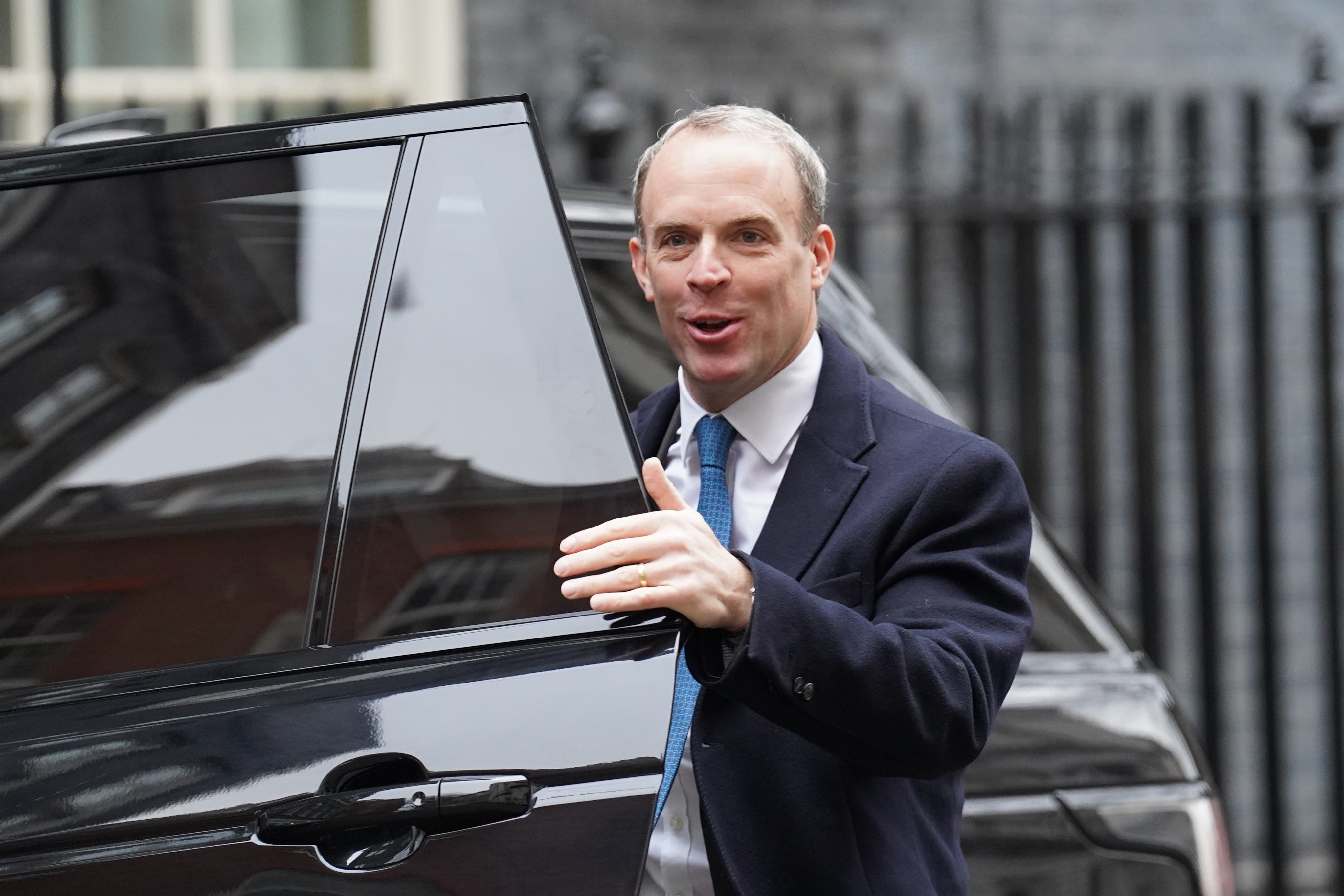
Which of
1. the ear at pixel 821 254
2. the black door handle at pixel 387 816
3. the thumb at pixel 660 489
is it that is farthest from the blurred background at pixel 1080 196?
the black door handle at pixel 387 816

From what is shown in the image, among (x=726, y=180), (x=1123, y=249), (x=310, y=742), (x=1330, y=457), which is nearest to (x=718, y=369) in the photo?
(x=726, y=180)

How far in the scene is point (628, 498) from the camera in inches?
52.3

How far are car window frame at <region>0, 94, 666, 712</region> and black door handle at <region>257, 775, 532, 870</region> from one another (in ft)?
0.41

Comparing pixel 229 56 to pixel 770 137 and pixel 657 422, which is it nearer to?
pixel 657 422

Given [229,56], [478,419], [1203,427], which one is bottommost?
[1203,427]

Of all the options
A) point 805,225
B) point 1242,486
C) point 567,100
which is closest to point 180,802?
point 805,225

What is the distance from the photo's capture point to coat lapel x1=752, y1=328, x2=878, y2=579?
60.6 inches

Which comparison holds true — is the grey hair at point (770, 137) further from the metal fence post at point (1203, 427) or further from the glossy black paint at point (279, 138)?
the metal fence post at point (1203, 427)

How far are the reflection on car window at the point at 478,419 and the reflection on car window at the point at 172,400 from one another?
0.05m

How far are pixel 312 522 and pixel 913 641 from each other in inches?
23.1

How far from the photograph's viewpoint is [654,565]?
1.29 metres

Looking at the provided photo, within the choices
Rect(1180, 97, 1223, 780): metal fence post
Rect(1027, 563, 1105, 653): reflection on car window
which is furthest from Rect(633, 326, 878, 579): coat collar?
Rect(1180, 97, 1223, 780): metal fence post

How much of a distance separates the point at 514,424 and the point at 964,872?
0.76 metres

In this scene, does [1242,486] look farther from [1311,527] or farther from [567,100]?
[567,100]
